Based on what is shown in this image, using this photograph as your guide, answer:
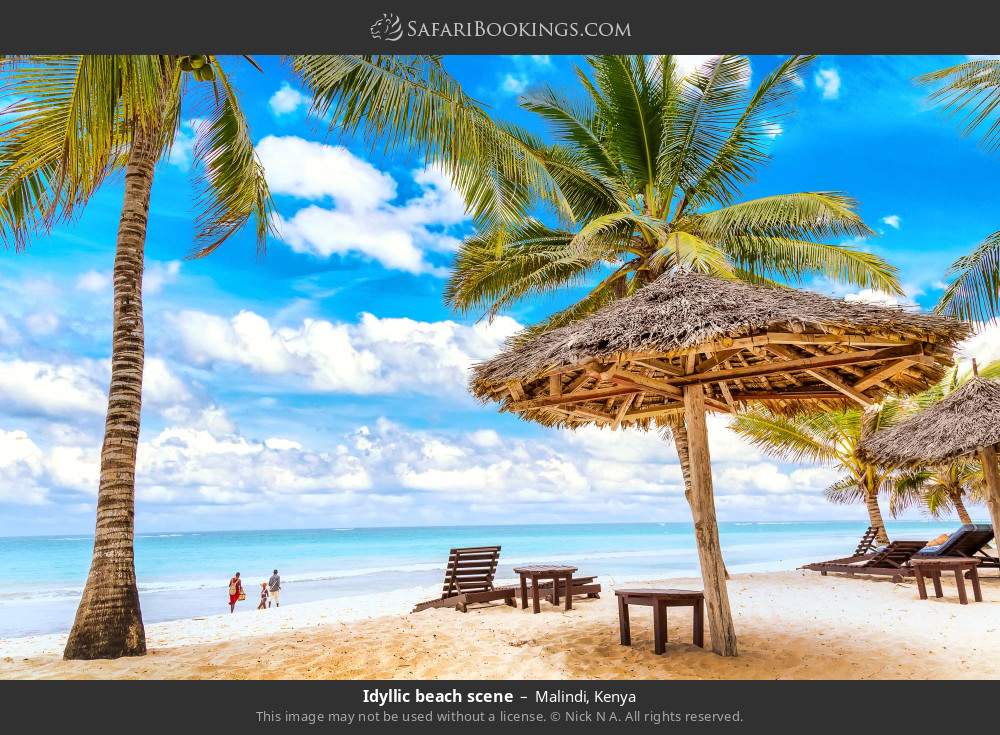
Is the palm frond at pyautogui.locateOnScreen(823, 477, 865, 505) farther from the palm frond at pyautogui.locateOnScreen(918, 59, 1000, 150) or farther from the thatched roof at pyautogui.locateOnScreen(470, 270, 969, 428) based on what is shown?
the thatched roof at pyautogui.locateOnScreen(470, 270, 969, 428)

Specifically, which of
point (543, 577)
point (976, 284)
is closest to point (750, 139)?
point (976, 284)

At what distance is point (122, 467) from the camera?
609 cm

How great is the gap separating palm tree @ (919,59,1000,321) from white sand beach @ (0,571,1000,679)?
165 inches

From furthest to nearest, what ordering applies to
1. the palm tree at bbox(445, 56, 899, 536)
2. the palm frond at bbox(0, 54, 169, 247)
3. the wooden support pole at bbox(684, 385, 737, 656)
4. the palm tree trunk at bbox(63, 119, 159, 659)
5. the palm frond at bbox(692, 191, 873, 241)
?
the palm tree at bbox(445, 56, 899, 536) < the palm frond at bbox(692, 191, 873, 241) < the palm tree trunk at bbox(63, 119, 159, 659) < the wooden support pole at bbox(684, 385, 737, 656) < the palm frond at bbox(0, 54, 169, 247)

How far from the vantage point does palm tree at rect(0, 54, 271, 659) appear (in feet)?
14.9

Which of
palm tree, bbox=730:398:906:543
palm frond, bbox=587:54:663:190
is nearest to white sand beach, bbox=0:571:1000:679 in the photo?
palm tree, bbox=730:398:906:543

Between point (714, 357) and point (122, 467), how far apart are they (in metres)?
5.73

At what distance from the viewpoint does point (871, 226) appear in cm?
1023

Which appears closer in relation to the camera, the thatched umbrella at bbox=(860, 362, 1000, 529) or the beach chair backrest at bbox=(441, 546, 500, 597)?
the thatched umbrella at bbox=(860, 362, 1000, 529)

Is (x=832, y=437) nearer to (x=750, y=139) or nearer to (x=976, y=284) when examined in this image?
(x=976, y=284)

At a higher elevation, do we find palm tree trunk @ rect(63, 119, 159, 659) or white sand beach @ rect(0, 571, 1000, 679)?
palm tree trunk @ rect(63, 119, 159, 659)

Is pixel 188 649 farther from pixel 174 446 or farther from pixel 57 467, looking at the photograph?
pixel 174 446

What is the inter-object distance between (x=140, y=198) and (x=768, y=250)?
9.49 meters
